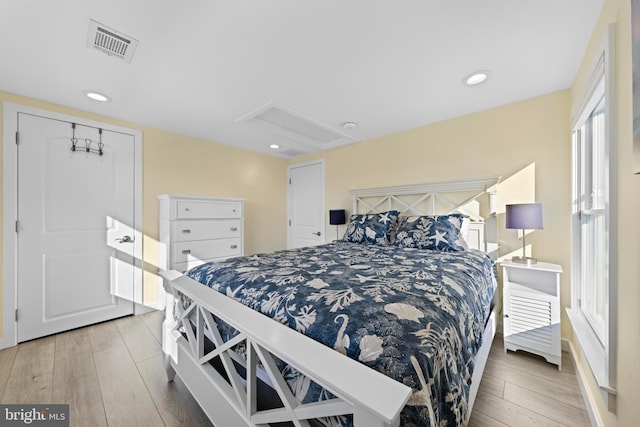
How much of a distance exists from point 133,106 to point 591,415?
429cm

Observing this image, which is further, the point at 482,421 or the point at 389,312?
the point at 482,421

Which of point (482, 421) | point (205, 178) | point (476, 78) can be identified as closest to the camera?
point (482, 421)

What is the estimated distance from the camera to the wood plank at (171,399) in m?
1.39

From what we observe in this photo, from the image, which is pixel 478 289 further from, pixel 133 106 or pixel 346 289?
pixel 133 106

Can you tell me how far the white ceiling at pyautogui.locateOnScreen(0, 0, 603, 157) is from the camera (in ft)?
4.50

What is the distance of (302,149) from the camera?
4070mm

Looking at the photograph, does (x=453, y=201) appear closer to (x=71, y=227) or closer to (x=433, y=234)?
(x=433, y=234)

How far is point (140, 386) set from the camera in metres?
1.67

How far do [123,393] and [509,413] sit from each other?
2.42 metres

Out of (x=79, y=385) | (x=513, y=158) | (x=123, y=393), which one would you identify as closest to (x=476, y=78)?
(x=513, y=158)

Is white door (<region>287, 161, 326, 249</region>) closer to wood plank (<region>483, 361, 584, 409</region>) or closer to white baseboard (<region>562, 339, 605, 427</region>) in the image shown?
wood plank (<region>483, 361, 584, 409</region>)

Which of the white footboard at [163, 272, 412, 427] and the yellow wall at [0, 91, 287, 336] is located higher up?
the yellow wall at [0, 91, 287, 336]

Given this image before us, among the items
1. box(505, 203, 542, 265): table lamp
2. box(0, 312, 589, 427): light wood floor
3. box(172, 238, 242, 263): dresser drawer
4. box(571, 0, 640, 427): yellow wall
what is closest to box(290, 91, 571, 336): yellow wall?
box(505, 203, 542, 265): table lamp

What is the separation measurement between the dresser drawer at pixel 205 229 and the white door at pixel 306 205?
4.07ft
